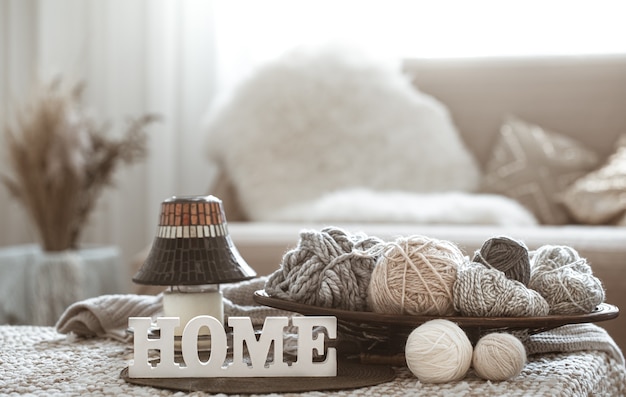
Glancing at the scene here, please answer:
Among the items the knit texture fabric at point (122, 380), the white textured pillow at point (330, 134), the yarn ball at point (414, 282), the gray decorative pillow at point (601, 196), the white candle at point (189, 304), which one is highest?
the white textured pillow at point (330, 134)

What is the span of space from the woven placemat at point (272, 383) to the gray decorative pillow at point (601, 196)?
4.44 ft

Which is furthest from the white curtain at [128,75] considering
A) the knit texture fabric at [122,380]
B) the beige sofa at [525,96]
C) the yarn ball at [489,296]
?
the yarn ball at [489,296]

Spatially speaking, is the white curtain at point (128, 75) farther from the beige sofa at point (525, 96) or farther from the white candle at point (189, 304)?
the white candle at point (189, 304)

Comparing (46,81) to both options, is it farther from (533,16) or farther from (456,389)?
(456,389)

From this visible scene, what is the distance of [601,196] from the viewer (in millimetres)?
2107

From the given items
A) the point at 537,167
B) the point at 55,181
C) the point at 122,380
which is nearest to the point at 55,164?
the point at 55,181

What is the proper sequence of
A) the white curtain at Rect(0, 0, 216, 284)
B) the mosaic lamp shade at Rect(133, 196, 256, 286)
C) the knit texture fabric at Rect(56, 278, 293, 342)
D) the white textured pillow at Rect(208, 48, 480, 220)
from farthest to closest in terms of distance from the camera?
the white curtain at Rect(0, 0, 216, 284) → the white textured pillow at Rect(208, 48, 480, 220) → the knit texture fabric at Rect(56, 278, 293, 342) → the mosaic lamp shade at Rect(133, 196, 256, 286)

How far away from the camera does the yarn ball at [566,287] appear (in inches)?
36.4

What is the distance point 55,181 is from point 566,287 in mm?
1907

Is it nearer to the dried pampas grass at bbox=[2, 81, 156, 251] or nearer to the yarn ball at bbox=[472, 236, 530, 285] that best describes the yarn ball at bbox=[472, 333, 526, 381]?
the yarn ball at bbox=[472, 236, 530, 285]

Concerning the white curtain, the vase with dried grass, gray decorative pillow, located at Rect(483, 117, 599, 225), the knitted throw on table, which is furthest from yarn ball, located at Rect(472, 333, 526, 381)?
the white curtain

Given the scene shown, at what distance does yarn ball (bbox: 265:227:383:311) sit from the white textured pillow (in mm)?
1360

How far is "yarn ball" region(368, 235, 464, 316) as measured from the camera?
0.89 m

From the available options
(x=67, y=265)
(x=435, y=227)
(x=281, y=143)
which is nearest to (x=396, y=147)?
(x=281, y=143)
